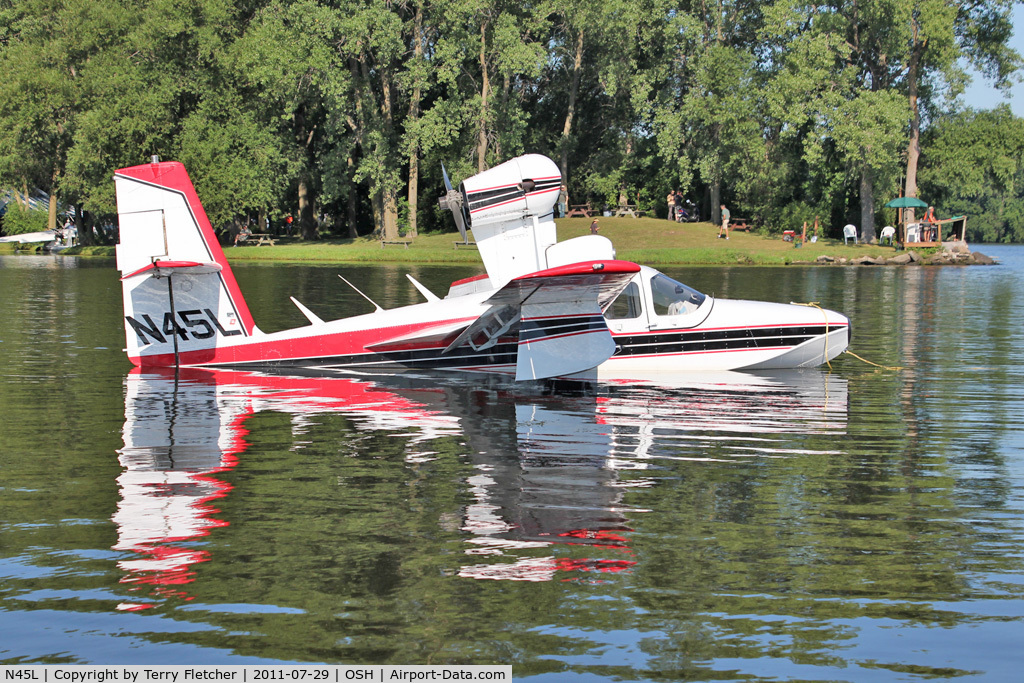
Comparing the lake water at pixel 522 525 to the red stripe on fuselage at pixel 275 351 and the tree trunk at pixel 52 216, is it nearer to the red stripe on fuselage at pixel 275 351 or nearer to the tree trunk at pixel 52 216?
the red stripe on fuselage at pixel 275 351

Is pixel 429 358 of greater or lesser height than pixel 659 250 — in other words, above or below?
below

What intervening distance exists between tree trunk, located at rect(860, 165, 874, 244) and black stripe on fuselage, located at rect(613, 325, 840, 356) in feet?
133

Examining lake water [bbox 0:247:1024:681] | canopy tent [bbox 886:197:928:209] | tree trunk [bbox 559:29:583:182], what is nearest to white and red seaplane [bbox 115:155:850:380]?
lake water [bbox 0:247:1024:681]

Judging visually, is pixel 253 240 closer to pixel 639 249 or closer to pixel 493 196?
pixel 639 249

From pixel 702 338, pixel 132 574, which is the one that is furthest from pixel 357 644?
pixel 702 338

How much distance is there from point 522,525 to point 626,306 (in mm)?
6894

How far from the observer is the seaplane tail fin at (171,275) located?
13.4m

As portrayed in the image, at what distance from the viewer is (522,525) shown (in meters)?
7.34

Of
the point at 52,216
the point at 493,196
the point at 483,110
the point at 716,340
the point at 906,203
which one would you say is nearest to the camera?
the point at 493,196

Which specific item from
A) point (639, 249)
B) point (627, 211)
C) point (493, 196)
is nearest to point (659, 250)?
point (639, 249)

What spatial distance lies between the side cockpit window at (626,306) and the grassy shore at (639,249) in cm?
3136

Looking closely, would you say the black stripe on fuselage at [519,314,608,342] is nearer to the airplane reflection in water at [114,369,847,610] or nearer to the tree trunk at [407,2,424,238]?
the airplane reflection in water at [114,369,847,610]

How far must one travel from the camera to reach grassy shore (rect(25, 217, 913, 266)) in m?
47.1

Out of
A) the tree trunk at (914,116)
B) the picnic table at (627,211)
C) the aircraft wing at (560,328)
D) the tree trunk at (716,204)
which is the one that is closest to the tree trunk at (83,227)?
the picnic table at (627,211)
